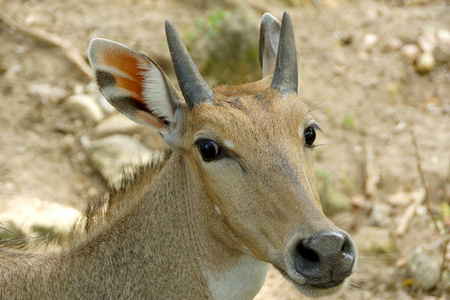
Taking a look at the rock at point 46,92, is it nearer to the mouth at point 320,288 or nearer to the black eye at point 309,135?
the black eye at point 309,135

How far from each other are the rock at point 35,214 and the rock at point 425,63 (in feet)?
22.4

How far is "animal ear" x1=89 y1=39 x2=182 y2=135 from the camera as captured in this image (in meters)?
3.93

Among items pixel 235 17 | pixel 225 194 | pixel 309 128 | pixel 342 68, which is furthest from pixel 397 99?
pixel 225 194

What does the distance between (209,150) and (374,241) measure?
395cm

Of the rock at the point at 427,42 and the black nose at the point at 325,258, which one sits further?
the rock at the point at 427,42

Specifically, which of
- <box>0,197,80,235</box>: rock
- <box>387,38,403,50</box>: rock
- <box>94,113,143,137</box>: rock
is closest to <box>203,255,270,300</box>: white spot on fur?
<box>0,197,80,235</box>: rock

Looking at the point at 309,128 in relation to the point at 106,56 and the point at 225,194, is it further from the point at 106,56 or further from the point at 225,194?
the point at 106,56

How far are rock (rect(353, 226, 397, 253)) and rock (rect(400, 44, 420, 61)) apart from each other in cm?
418

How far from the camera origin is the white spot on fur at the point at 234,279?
13.4ft

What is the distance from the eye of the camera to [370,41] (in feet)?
33.8

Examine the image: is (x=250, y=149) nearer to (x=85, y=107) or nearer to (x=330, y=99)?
(x=85, y=107)

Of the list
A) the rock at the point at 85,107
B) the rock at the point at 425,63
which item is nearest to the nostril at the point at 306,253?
the rock at the point at 85,107

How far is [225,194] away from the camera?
147 inches

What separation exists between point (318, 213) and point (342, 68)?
6950 millimetres
